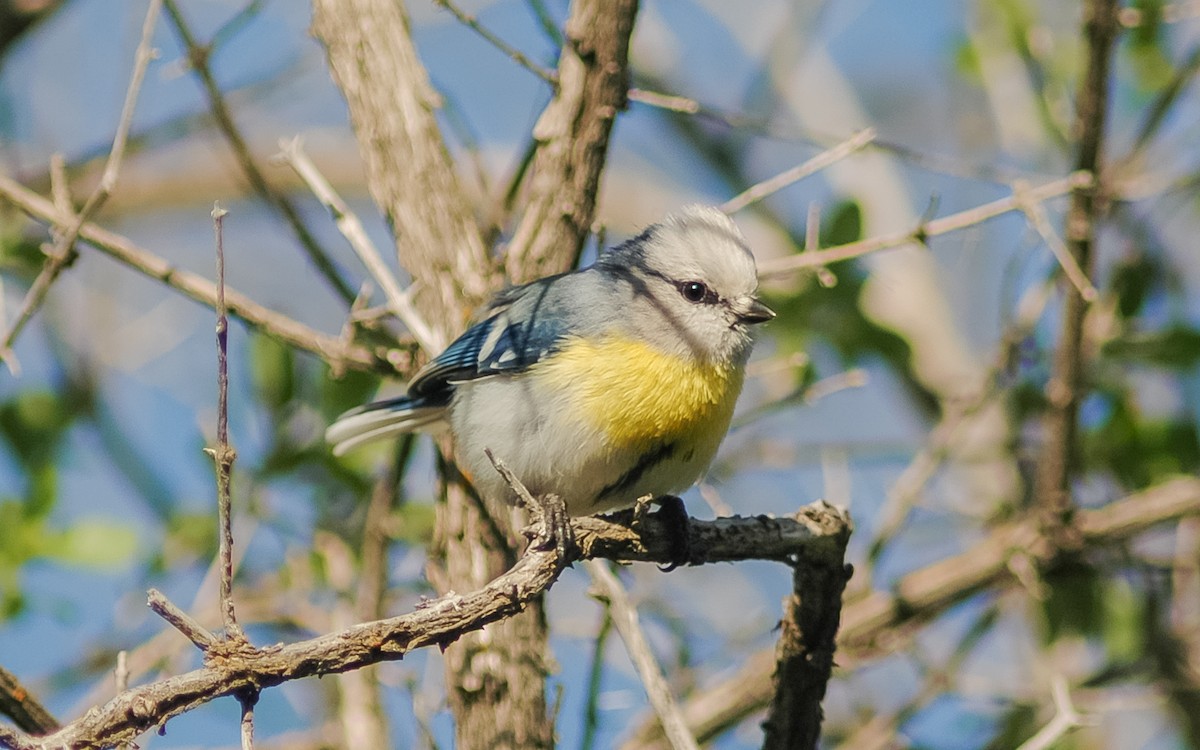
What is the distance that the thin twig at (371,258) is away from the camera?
3769mm

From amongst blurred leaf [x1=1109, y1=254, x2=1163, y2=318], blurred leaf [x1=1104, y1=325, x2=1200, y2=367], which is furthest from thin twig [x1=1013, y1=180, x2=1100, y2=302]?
blurred leaf [x1=1109, y1=254, x2=1163, y2=318]

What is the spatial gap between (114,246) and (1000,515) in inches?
136

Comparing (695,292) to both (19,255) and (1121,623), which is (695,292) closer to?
(19,255)

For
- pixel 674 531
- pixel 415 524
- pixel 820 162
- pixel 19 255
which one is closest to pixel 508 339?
pixel 674 531

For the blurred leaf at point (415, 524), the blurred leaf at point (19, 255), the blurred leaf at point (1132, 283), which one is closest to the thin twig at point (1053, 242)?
the blurred leaf at point (1132, 283)

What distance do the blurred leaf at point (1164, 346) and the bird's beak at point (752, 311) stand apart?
5.83 ft

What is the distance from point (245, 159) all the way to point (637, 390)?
1.74 meters

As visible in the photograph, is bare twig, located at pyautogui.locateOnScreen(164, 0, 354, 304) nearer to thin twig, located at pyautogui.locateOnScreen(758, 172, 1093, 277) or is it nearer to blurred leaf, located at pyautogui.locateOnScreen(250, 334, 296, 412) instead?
blurred leaf, located at pyautogui.locateOnScreen(250, 334, 296, 412)

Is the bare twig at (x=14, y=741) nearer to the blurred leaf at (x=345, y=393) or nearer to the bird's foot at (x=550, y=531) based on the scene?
the bird's foot at (x=550, y=531)

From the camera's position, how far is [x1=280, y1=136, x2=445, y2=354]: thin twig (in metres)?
3.77

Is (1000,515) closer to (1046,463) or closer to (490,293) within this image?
(1046,463)

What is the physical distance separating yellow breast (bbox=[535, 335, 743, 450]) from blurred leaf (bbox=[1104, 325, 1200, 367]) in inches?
78.2

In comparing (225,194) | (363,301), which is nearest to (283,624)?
(363,301)

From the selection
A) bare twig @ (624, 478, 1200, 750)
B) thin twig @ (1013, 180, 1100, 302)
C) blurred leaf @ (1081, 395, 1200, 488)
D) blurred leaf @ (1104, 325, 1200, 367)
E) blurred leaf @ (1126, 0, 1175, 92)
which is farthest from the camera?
blurred leaf @ (1126, 0, 1175, 92)
